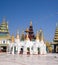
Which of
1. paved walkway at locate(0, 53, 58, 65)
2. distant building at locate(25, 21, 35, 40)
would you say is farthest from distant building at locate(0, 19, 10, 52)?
paved walkway at locate(0, 53, 58, 65)

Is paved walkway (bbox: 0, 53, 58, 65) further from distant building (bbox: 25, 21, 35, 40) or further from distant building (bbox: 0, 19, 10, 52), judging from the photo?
distant building (bbox: 0, 19, 10, 52)

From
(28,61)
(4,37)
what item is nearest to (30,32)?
(4,37)

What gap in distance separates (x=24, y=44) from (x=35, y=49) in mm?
2413

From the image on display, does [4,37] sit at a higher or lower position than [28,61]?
higher

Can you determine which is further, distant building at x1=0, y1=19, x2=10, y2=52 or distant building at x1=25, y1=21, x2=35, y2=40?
distant building at x1=0, y1=19, x2=10, y2=52

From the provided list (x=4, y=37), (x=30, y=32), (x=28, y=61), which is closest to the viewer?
(x=28, y=61)

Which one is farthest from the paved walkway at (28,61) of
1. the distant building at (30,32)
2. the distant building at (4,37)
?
the distant building at (4,37)

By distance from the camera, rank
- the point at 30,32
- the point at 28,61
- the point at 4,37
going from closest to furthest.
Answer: the point at 28,61, the point at 30,32, the point at 4,37

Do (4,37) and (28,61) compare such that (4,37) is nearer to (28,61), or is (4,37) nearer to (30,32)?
(30,32)

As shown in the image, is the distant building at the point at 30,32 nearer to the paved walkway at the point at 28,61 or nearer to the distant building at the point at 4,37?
the distant building at the point at 4,37

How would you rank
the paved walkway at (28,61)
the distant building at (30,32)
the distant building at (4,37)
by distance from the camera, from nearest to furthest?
1. the paved walkway at (28,61)
2. the distant building at (30,32)
3. the distant building at (4,37)

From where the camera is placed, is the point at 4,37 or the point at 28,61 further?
the point at 4,37

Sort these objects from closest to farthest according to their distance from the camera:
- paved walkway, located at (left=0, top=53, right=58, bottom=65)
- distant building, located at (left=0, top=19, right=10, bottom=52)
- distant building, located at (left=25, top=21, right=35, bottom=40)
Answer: paved walkway, located at (left=0, top=53, right=58, bottom=65), distant building, located at (left=25, top=21, right=35, bottom=40), distant building, located at (left=0, top=19, right=10, bottom=52)

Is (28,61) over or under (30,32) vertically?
under
